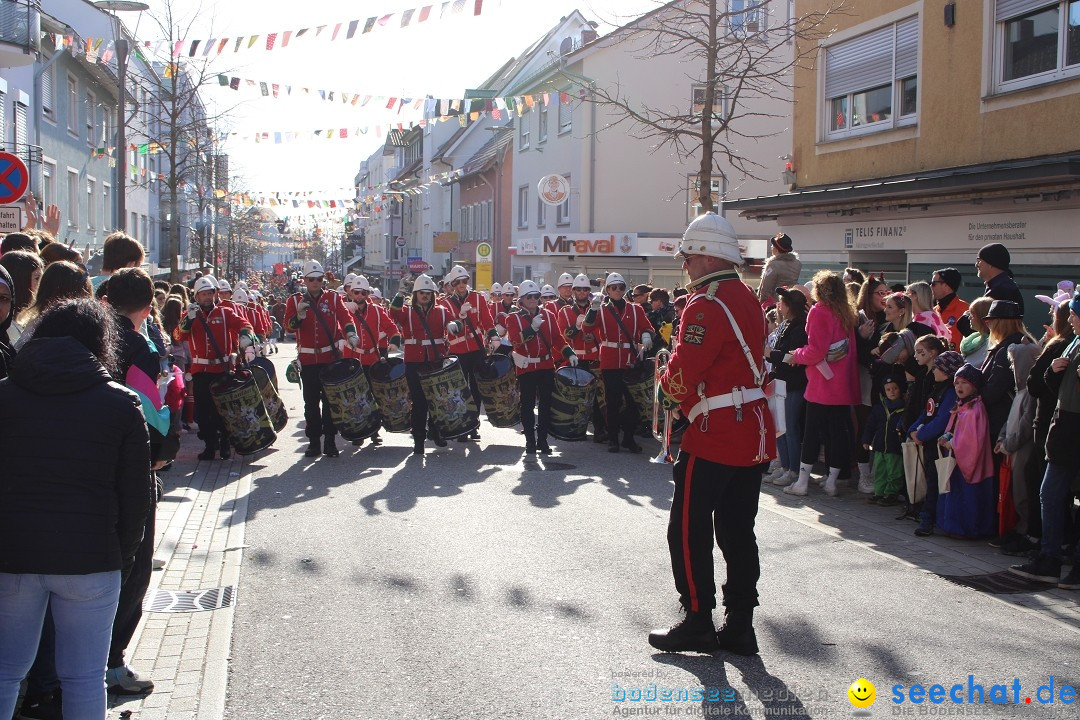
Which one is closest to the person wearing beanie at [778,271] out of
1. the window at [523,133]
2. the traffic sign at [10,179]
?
the traffic sign at [10,179]

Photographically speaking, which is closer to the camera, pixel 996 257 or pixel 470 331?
pixel 996 257

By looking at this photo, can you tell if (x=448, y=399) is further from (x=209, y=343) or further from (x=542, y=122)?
(x=542, y=122)

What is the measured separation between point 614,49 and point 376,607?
2688cm

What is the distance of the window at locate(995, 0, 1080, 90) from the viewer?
12.1m

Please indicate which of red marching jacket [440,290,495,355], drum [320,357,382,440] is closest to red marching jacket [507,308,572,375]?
red marching jacket [440,290,495,355]

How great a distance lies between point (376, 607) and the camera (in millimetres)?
6027

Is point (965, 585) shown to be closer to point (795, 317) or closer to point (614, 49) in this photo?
point (795, 317)

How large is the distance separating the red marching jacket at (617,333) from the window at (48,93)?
18.1 metres

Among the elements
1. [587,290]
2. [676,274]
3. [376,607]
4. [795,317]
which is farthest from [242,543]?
[676,274]

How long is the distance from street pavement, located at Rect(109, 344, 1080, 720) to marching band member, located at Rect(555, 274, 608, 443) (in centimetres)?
326

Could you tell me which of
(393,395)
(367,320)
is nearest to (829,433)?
(393,395)

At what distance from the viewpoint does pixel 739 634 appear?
5254 mm

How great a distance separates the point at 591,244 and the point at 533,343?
18.2 meters

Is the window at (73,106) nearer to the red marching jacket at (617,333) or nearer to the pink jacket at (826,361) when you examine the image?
the red marching jacket at (617,333)
